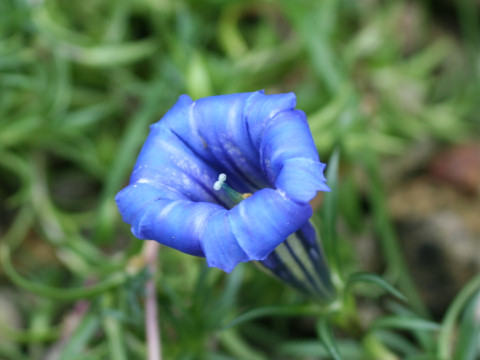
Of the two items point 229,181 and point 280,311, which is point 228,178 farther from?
point 280,311

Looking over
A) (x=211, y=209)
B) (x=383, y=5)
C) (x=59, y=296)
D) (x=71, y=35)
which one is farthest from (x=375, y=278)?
(x=383, y=5)

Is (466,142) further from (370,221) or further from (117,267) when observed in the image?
(117,267)

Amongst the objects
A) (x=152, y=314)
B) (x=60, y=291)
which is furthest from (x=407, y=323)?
(x=60, y=291)

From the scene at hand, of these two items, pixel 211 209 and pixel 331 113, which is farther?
pixel 331 113

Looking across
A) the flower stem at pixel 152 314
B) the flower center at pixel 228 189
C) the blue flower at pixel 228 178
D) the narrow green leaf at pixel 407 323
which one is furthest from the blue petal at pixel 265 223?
the flower stem at pixel 152 314

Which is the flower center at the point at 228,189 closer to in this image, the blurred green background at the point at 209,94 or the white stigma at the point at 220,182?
the white stigma at the point at 220,182

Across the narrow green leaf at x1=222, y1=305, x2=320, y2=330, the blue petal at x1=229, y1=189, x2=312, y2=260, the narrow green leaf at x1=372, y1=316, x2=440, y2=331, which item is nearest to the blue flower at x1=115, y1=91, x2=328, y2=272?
the blue petal at x1=229, y1=189, x2=312, y2=260

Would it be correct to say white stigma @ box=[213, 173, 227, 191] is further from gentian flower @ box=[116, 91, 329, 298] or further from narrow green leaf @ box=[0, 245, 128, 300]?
narrow green leaf @ box=[0, 245, 128, 300]
